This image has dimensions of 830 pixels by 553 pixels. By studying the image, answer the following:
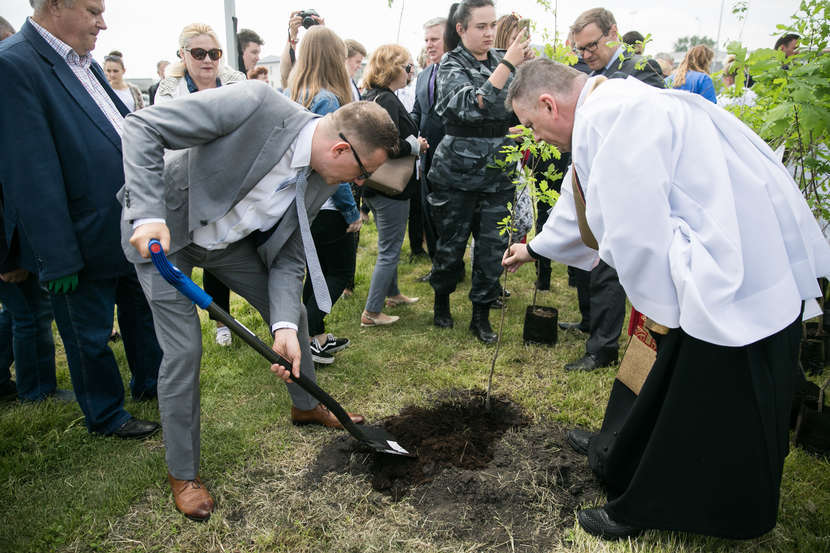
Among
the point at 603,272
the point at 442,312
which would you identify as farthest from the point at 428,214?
→ the point at 603,272

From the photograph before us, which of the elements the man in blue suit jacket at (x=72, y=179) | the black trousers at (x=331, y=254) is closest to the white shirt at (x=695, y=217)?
the black trousers at (x=331, y=254)

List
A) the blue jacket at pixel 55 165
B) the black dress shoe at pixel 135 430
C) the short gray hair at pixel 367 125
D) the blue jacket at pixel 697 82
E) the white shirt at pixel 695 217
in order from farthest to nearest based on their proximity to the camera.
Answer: the blue jacket at pixel 697 82
the black dress shoe at pixel 135 430
the blue jacket at pixel 55 165
the short gray hair at pixel 367 125
the white shirt at pixel 695 217

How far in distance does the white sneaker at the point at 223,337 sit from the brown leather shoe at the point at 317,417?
1346 millimetres

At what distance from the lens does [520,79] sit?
7.30 feet

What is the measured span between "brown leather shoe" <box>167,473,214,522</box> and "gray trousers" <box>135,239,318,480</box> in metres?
0.04

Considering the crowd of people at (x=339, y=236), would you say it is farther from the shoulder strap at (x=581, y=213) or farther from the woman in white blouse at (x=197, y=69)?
the woman in white blouse at (x=197, y=69)

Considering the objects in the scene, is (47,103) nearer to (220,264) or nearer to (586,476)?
(220,264)

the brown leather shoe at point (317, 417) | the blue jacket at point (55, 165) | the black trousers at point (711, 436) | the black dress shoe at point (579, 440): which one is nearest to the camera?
the black trousers at point (711, 436)

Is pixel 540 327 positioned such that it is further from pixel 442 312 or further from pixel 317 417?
pixel 317 417

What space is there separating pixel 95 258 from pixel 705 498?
121 inches

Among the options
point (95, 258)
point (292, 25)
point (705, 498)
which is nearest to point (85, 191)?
point (95, 258)

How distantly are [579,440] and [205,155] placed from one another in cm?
242

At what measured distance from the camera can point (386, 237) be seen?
4.47 meters

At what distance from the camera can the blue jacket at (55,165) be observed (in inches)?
97.6
